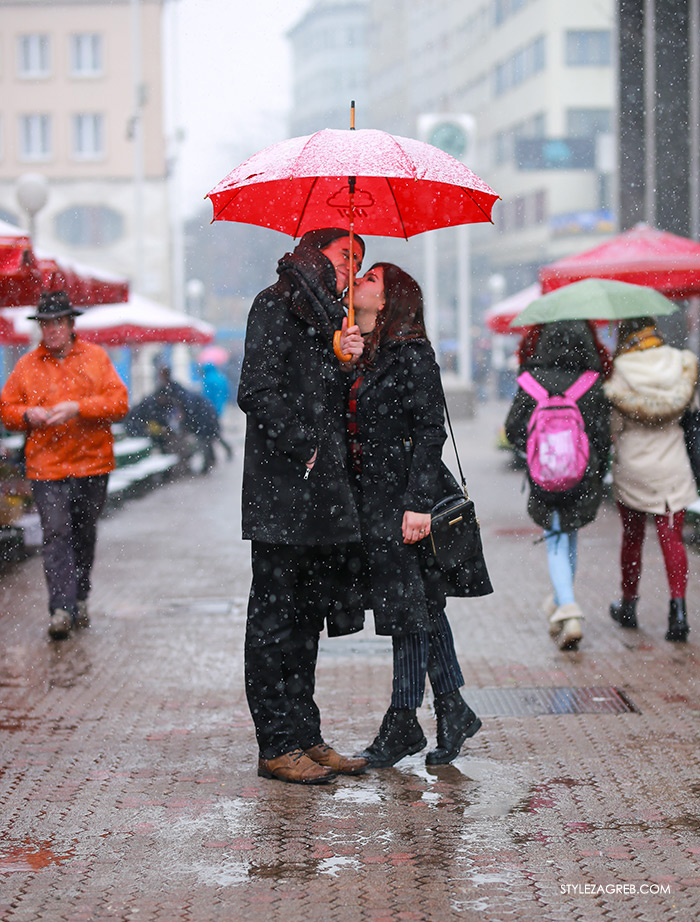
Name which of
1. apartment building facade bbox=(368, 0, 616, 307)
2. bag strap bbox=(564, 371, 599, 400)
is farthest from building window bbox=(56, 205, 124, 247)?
bag strap bbox=(564, 371, 599, 400)

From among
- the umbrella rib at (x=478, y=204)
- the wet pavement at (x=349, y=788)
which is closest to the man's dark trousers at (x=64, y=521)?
the wet pavement at (x=349, y=788)

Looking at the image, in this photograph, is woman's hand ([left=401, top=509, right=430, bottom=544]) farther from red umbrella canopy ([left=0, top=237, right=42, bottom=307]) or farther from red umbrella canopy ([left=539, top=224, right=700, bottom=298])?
red umbrella canopy ([left=539, top=224, right=700, bottom=298])

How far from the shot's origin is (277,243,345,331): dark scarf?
16.6 ft

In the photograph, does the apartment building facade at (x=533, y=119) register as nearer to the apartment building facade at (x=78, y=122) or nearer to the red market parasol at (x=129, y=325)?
the apartment building facade at (x=78, y=122)

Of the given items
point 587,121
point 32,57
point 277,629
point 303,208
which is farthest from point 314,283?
point 587,121

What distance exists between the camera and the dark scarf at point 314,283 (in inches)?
199

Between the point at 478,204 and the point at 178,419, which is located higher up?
the point at 478,204

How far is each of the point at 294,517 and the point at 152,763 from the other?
4.00 ft

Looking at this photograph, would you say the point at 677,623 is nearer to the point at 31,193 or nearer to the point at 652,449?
the point at 652,449

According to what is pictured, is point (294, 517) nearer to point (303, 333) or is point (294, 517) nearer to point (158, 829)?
point (303, 333)

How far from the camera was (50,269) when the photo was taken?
37.0 feet

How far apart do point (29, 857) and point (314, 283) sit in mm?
2149

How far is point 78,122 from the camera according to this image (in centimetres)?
5747

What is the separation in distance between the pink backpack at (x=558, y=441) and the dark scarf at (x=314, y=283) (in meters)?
2.63
